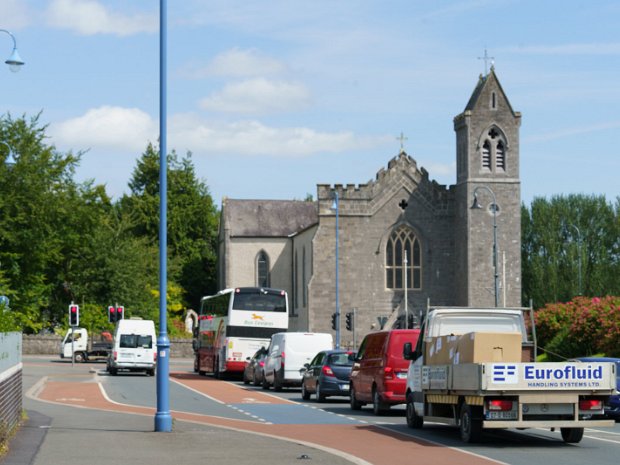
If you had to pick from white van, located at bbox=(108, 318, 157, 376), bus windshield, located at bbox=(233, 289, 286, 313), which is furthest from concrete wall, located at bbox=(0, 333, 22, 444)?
white van, located at bbox=(108, 318, 157, 376)

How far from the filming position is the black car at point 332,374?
29.5 meters

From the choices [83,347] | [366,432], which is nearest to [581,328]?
[366,432]

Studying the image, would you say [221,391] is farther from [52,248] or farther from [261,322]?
[52,248]

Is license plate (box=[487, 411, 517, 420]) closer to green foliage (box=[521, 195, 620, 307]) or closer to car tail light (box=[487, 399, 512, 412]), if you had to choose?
car tail light (box=[487, 399, 512, 412])

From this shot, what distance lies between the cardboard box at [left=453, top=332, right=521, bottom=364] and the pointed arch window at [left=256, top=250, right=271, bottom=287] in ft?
233

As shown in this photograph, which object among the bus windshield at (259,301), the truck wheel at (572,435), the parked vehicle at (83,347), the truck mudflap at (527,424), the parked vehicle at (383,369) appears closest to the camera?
the truck mudflap at (527,424)

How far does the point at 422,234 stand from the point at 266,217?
22.7 meters

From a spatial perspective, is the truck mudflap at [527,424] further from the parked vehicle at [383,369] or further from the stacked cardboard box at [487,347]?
the parked vehicle at [383,369]

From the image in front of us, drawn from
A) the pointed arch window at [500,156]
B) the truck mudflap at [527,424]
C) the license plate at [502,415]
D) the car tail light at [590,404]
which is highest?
the pointed arch window at [500,156]

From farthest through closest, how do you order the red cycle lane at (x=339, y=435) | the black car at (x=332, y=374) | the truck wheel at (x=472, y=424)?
the black car at (x=332, y=374), the truck wheel at (x=472, y=424), the red cycle lane at (x=339, y=435)

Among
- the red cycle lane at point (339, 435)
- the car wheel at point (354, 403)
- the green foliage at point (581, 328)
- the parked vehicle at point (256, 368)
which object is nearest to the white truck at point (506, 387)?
the red cycle lane at point (339, 435)

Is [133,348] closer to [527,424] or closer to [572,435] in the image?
[572,435]

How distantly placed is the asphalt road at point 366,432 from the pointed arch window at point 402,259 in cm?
3702

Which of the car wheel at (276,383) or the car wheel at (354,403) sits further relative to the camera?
the car wheel at (276,383)
